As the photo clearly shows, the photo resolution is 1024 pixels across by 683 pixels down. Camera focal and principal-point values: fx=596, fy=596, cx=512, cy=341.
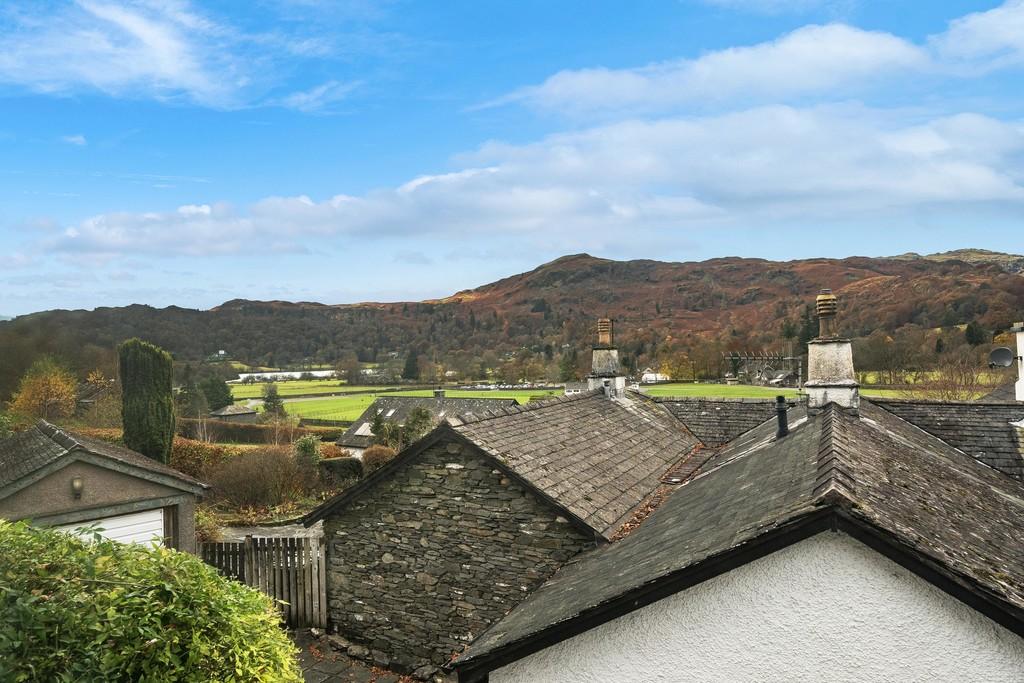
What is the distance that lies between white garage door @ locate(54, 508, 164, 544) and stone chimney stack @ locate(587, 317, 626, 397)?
1077 centimetres

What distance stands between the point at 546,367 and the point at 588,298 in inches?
3323

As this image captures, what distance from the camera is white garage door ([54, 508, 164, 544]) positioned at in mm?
13328

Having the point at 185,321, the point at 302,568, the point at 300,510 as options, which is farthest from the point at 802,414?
the point at 185,321

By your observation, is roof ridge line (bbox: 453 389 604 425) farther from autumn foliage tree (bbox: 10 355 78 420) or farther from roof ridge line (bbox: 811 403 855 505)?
autumn foliage tree (bbox: 10 355 78 420)

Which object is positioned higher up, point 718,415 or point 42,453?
point 718,415

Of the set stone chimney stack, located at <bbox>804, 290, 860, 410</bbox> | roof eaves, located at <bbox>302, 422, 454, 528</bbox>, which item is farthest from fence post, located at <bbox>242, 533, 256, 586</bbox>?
stone chimney stack, located at <bbox>804, 290, 860, 410</bbox>

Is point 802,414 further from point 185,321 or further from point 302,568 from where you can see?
point 185,321

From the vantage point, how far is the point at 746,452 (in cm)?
1009

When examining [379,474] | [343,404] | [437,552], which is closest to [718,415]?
[437,552]

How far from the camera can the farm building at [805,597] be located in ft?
12.6

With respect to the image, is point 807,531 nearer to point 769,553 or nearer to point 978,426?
point 769,553

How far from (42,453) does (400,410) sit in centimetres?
3278

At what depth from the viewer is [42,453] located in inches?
530

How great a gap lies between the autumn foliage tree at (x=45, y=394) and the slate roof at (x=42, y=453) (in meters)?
21.8
